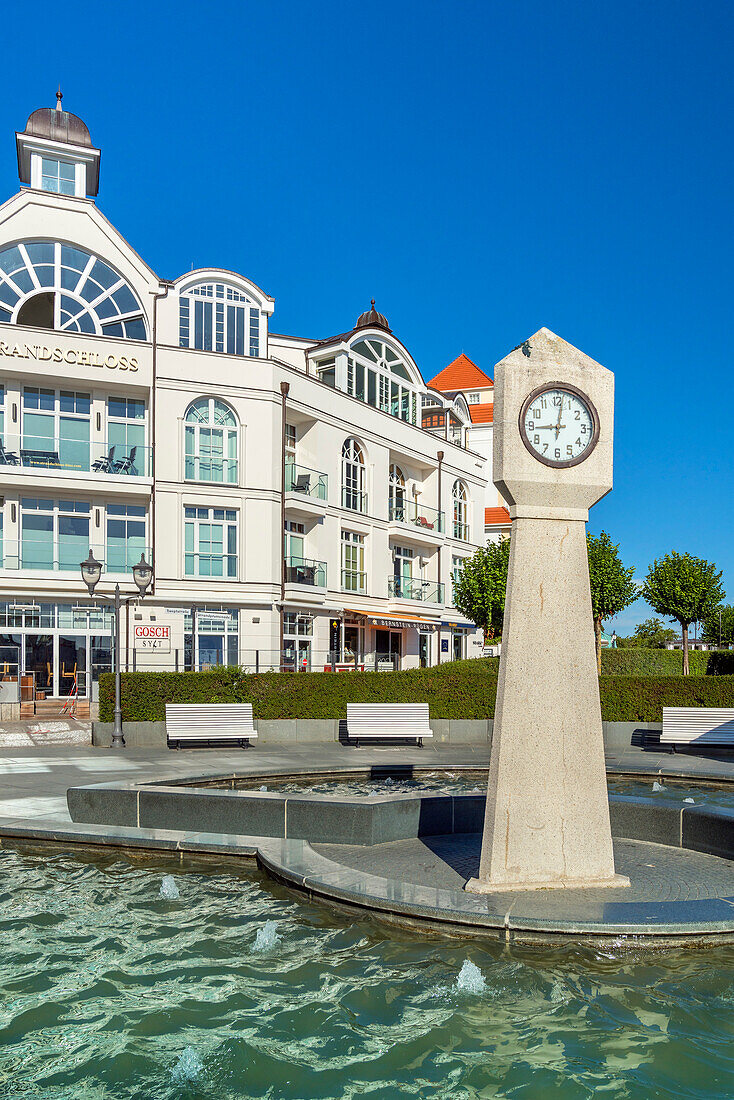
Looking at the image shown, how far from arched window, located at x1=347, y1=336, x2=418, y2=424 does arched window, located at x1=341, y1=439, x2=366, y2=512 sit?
2736 mm

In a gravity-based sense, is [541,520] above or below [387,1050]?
above

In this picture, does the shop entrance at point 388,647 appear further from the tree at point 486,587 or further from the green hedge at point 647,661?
the green hedge at point 647,661

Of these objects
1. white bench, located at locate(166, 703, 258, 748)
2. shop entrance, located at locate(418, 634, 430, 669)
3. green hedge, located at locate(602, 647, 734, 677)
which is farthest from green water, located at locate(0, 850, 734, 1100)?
green hedge, located at locate(602, 647, 734, 677)

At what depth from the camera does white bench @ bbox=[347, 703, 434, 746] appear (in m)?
A: 21.1

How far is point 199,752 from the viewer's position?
19938 mm

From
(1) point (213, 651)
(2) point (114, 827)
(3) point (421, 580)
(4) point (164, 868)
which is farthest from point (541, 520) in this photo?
(3) point (421, 580)

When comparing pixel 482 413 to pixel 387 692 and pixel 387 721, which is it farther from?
pixel 387 721

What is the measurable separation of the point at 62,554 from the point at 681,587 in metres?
31.7

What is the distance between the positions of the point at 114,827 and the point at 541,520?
6072mm

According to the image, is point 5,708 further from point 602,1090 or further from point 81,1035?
point 602,1090

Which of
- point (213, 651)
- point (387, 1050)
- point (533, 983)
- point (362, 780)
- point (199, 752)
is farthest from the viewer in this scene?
point (213, 651)

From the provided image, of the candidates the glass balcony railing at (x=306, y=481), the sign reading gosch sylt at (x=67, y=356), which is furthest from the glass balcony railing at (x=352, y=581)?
the sign reading gosch sylt at (x=67, y=356)

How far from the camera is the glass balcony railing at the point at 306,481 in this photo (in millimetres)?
38250

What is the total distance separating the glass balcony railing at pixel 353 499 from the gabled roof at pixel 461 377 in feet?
99.1
